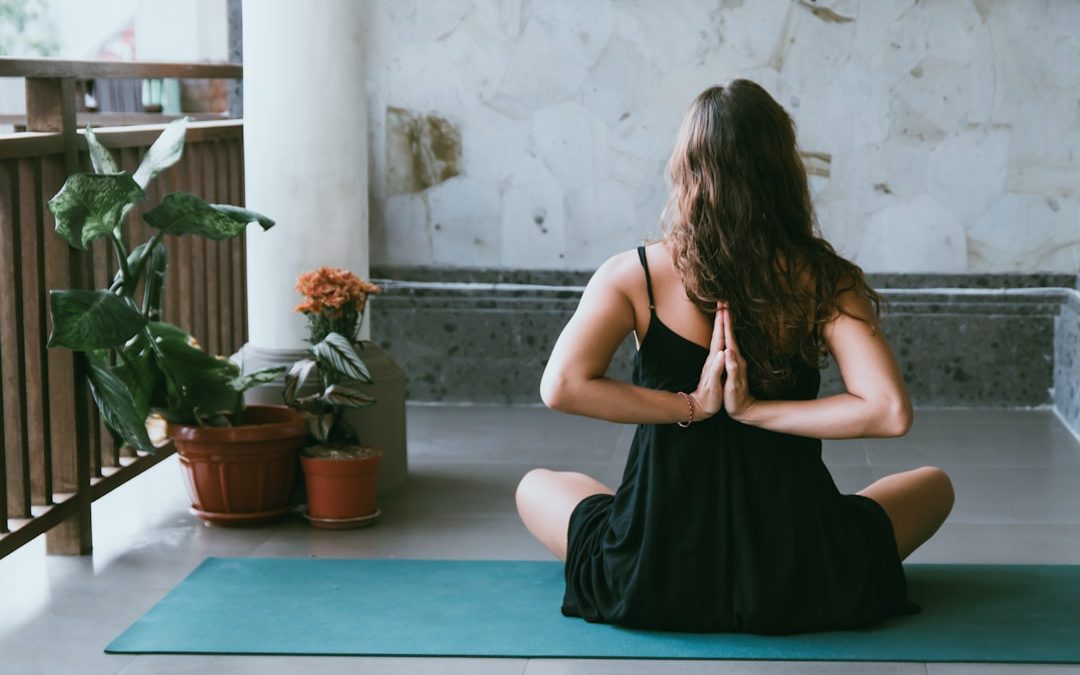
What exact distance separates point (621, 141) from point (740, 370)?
325 cm

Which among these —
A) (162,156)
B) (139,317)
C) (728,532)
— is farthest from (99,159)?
(728,532)

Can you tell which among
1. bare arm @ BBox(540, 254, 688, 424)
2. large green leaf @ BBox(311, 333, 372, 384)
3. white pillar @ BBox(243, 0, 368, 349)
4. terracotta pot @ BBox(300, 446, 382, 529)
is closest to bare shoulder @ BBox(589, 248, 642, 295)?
bare arm @ BBox(540, 254, 688, 424)

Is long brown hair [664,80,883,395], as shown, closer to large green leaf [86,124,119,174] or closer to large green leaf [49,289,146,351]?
large green leaf [49,289,146,351]

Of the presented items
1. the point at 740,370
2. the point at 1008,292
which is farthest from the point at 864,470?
the point at 740,370

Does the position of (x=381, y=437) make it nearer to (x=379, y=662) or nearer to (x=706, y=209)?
(x=379, y=662)

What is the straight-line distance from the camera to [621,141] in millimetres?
6043

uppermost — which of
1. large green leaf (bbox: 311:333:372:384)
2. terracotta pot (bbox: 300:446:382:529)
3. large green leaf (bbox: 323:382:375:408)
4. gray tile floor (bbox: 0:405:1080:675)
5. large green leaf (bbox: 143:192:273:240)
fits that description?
large green leaf (bbox: 143:192:273:240)

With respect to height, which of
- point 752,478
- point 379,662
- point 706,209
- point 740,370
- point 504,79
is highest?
point 504,79

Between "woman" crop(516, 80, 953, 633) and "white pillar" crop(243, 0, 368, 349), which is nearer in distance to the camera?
"woman" crop(516, 80, 953, 633)

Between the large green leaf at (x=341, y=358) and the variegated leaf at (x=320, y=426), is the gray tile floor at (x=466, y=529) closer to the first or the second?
the variegated leaf at (x=320, y=426)

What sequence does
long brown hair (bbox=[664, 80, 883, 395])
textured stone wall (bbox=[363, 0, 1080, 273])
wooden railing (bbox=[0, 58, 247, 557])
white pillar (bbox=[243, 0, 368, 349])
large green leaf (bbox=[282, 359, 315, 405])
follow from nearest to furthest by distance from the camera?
long brown hair (bbox=[664, 80, 883, 395]) < wooden railing (bbox=[0, 58, 247, 557]) < large green leaf (bbox=[282, 359, 315, 405]) < white pillar (bbox=[243, 0, 368, 349]) < textured stone wall (bbox=[363, 0, 1080, 273])

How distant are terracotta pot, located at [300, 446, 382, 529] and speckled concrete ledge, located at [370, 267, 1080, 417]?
2082 millimetres

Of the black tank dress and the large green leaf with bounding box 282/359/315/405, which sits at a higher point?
the large green leaf with bounding box 282/359/315/405

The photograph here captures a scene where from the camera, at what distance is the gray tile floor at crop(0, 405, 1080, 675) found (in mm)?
2947
